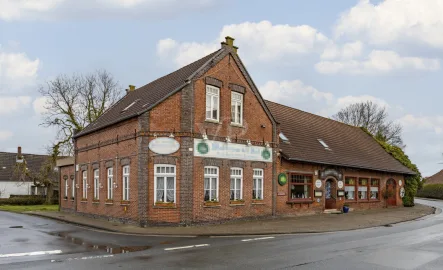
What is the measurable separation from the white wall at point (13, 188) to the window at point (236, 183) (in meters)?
40.6

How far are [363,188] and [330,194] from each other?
423cm

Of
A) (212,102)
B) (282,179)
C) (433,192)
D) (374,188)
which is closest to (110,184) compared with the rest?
(212,102)

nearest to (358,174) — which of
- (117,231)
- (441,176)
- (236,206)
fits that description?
(236,206)

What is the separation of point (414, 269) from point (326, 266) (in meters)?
1.98

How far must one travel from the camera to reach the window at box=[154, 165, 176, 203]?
19859mm

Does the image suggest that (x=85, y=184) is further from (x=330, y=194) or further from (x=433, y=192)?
(x=433, y=192)

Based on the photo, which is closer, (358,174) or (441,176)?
(358,174)

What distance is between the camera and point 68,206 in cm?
2938

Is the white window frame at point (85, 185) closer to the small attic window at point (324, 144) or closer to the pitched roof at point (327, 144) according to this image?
the pitched roof at point (327, 144)

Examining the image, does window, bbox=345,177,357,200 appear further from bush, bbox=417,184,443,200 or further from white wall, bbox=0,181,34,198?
white wall, bbox=0,181,34,198

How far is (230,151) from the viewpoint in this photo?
868 inches

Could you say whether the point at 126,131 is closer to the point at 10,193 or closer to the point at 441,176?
the point at 10,193

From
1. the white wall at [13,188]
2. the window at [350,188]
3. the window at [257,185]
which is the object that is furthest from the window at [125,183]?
the white wall at [13,188]

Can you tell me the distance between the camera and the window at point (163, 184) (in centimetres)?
1986
